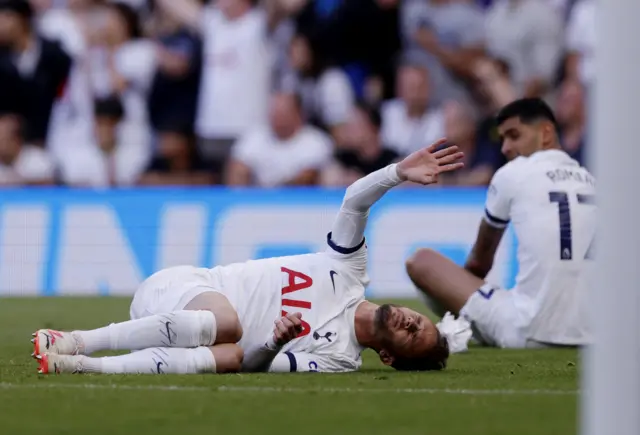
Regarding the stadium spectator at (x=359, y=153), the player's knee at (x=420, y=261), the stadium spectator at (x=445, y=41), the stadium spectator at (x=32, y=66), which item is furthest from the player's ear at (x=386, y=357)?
the stadium spectator at (x=32, y=66)

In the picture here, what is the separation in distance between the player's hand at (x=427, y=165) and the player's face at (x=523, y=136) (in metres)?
2.46

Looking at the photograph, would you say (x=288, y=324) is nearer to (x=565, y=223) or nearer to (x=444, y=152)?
(x=444, y=152)

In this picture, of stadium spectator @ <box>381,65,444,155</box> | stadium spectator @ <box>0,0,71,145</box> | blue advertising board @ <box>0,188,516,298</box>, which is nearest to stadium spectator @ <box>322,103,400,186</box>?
stadium spectator @ <box>381,65,444,155</box>

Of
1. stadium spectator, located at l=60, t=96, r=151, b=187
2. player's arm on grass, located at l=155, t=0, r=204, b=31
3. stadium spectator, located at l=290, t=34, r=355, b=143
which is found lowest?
stadium spectator, located at l=60, t=96, r=151, b=187

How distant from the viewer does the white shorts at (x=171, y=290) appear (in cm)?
673

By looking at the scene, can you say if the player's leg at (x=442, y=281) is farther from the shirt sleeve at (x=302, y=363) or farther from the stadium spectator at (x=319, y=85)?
the stadium spectator at (x=319, y=85)

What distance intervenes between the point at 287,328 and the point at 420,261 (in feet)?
9.92

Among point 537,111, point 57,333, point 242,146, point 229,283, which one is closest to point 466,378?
point 229,283

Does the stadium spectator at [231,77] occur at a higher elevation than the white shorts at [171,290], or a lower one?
higher

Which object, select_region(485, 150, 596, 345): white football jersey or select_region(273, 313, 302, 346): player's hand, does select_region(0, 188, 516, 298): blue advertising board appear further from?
select_region(273, 313, 302, 346): player's hand

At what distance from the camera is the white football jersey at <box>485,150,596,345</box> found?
28.1ft

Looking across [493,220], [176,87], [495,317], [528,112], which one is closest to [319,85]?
[176,87]

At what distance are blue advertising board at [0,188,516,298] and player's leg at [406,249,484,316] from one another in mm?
4066

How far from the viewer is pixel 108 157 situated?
14836mm
